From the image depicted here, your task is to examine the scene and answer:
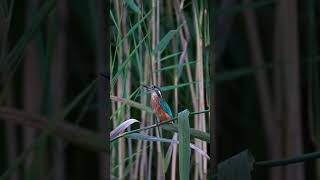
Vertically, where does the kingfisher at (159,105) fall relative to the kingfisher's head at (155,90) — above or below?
below

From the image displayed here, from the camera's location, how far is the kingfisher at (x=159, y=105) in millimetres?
919

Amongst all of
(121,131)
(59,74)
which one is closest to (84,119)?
(59,74)

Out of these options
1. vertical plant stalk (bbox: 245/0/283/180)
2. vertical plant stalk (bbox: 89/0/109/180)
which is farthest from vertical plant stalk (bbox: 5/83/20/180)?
vertical plant stalk (bbox: 245/0/283/180)

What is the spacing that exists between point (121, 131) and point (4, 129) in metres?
0.27

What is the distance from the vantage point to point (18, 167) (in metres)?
1.07

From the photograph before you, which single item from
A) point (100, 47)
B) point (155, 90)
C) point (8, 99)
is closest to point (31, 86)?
point (8, 99)

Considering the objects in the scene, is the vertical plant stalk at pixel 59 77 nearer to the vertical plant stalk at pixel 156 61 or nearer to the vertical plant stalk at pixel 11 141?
the vertical plant stalk at pixel 11 141

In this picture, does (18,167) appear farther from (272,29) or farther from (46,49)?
(272,29)

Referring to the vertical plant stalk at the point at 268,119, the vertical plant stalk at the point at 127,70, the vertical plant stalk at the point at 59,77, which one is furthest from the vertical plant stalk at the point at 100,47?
the vertical plant stalk at the point at 268,119

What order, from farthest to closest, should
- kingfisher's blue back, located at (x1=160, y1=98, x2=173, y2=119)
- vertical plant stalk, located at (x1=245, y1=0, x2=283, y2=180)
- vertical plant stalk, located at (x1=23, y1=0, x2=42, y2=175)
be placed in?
1. vertical plant stalk, located at (x1=245, y1=0, x2=283, y2=180)
2. vertical plant stalk, located at (x1=23, y1=0, x2=42, y2=175)
3. kingfisher's blue back, located at (x1=160, y1=98, x2=173, y2=119)

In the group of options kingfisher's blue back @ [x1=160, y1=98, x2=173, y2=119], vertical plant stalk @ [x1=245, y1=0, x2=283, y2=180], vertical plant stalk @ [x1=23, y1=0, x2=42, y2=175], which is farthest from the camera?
vertical plant stalk @ [x1=245, y1=0, x2=283, y2=180]

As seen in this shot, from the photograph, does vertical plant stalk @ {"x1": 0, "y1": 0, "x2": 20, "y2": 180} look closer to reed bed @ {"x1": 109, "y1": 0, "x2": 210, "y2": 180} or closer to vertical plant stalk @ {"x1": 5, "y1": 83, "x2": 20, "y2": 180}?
vertical plant stalk @ {"x1": 5, "y1": 83, "x2": 20, "y2": 180}

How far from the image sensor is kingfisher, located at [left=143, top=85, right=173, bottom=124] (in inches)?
36.2

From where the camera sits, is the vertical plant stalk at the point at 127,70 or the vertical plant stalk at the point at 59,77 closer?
the vertical plant stalk at the point at 127,70
